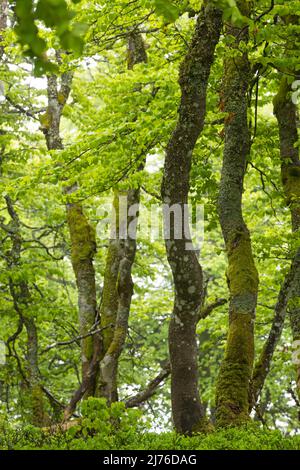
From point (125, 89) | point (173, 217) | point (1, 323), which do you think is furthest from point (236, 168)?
point (1, 323)

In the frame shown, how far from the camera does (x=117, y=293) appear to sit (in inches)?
397

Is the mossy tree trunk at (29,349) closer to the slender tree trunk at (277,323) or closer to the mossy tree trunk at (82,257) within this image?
the mossy tree trunk at (82,257)

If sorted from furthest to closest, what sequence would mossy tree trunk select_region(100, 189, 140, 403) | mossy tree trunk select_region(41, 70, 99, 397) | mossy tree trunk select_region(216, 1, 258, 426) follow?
mossy tree trunk select_region(41, 70, 99, 397)
mossy tree trunk select_region(100, 189, 140, 403)
mossy tree trunk select_region(216, 1, 258, 426)

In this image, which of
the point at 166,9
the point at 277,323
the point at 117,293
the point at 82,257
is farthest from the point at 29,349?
the point at 166,9

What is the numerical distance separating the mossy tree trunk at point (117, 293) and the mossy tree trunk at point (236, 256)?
2244 millimetres

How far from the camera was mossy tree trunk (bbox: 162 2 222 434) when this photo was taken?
19.2ft

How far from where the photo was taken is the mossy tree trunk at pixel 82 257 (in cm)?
1005

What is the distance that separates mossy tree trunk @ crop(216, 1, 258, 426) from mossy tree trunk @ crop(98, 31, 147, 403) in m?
2.24

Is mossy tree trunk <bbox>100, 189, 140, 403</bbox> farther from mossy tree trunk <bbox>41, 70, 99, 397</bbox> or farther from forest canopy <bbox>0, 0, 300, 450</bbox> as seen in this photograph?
mossy tree trunk <bbox>41, 70, 99, 397</bbox>

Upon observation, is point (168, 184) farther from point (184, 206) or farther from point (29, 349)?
point (29, 349)

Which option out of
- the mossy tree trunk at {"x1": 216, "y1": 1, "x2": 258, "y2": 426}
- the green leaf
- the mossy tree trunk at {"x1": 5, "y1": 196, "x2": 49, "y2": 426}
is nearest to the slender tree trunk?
the mossy tree trunk at {"x1": 216, "y1": 1, "x2": 258, "y2": 426}

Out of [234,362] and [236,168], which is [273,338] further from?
[236,168]

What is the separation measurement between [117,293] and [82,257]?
4.15 feet

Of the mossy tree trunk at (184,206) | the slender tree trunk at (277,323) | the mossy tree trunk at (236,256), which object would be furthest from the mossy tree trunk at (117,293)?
the mossy tree trunk at (184,206)
